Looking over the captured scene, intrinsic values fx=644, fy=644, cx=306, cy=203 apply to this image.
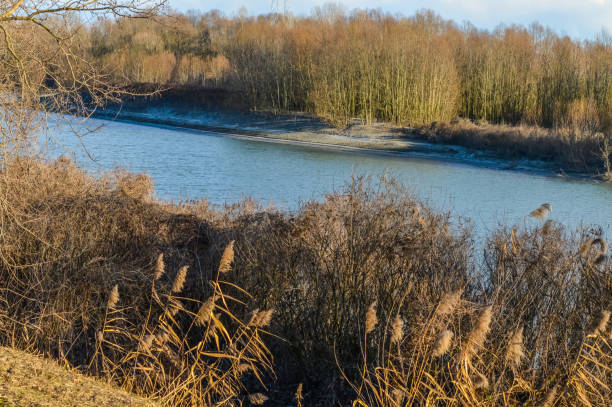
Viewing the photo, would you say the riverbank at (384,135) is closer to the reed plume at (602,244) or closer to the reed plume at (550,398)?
the reed plume at (602,244)

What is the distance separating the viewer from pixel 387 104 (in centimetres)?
4059

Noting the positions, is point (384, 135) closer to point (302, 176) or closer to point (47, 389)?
point (302, 176)

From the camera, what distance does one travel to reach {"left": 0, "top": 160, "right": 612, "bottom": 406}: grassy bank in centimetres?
499

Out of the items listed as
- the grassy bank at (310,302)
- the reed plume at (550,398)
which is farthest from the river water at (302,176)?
the reed plume at (550,398)

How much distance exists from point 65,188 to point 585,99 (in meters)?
31.5

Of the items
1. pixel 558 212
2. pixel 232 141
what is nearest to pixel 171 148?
pixel 232 141

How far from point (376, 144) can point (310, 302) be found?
97.4 ft

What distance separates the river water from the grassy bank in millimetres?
4968

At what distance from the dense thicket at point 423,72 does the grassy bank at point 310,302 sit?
28.4 metres

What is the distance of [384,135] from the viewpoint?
1473 inches

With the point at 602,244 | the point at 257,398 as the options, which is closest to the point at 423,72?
the point at 602,244

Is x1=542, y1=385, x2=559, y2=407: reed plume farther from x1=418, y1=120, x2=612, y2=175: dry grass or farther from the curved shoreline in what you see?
the curved shoreline

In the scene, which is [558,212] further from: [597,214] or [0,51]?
[0,51]

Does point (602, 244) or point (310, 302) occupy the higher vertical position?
point (602, 244)
